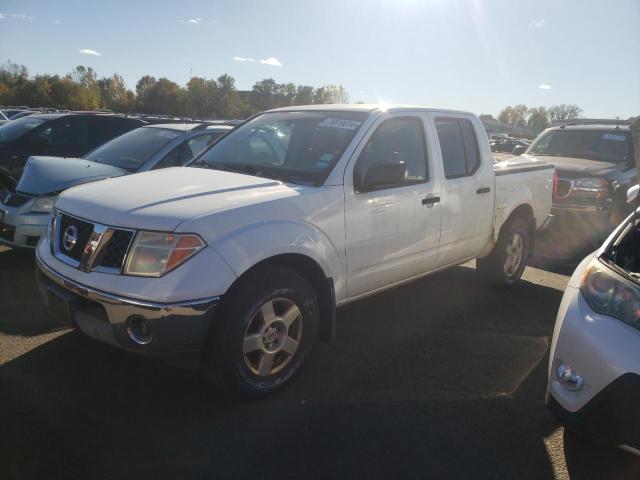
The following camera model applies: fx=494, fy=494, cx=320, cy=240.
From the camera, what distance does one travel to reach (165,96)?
7475 centimetres

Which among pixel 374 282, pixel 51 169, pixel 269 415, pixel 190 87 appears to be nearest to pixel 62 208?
pixel 269 415

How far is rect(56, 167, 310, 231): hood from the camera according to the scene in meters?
2.75

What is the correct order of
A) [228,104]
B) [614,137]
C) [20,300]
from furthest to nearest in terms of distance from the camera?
[228,104]
[614,137]
[20,300]

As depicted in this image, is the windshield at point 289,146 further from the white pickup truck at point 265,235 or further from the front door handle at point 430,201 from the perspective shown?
the front door handle at point 430,201

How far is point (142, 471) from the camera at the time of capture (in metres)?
2.45

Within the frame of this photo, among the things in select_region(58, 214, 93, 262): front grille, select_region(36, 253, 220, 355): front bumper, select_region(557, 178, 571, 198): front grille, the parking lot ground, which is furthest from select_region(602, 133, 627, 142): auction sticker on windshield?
select_region(58, 214, 93, 262): front grille

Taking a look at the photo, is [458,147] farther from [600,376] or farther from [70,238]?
[70,238]

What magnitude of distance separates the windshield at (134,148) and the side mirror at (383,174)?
10.8 feet

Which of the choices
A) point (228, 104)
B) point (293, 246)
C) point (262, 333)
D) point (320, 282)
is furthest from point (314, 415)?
point (228, 104)

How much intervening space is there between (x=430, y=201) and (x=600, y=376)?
81.9 inches

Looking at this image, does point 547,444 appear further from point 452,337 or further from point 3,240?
point 3,240

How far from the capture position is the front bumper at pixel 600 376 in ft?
7.23

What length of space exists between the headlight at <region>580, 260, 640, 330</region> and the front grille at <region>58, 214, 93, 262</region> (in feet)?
9.16

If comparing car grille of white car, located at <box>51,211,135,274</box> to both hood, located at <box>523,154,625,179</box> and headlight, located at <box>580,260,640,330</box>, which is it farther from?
hood, located at <box>523,154,625,179</box>
